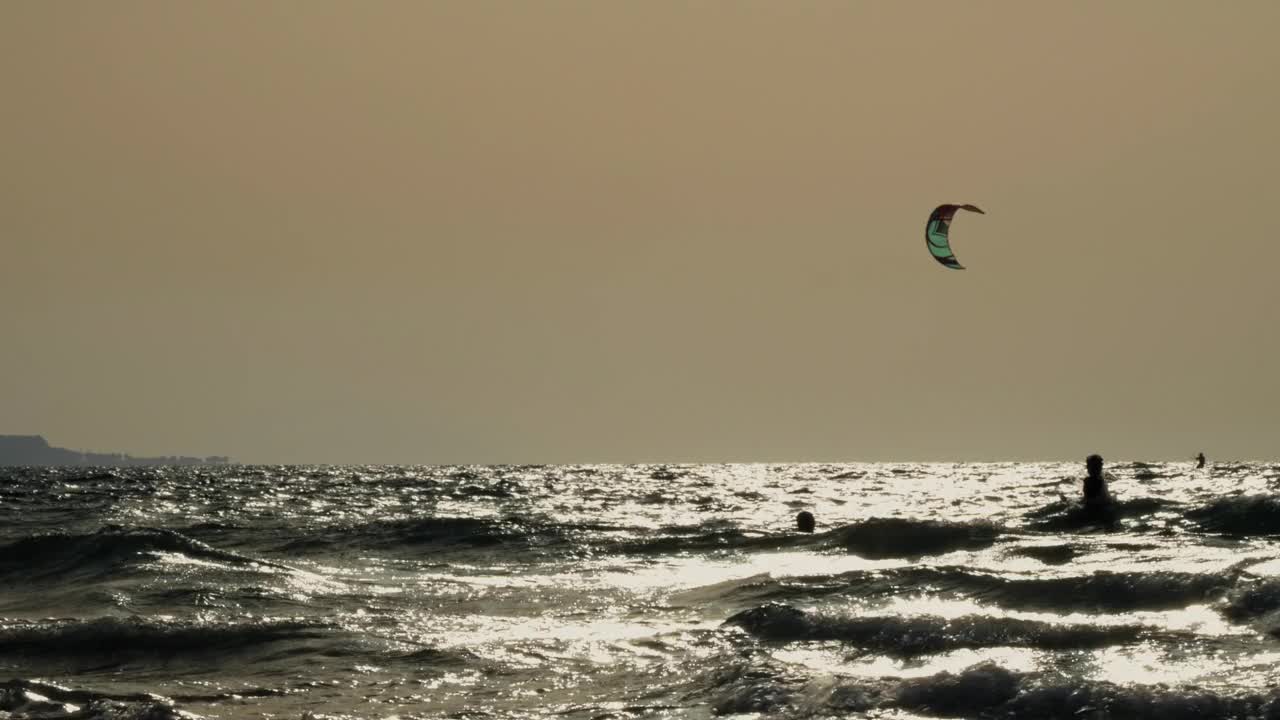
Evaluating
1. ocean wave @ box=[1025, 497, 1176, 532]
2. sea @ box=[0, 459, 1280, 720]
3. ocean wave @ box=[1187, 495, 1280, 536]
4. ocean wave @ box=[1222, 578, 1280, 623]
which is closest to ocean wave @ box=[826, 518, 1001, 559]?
sea @ box=[0, 459, 1280, 720]

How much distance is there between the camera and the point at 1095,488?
851 inches

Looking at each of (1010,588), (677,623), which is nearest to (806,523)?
(1010,588)

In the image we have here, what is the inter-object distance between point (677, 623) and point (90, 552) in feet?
37.1

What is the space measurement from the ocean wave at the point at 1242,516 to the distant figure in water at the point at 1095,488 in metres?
1.44

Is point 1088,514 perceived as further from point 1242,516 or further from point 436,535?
point 436,535

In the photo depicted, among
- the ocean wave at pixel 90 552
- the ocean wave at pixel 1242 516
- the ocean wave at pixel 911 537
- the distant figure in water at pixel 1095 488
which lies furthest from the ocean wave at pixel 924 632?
the distant figure in water at pixel 1095 488

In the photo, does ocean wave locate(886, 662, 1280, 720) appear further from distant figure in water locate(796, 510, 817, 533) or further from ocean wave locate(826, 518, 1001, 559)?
distant figure in water locate(796, 510, 817, 533)

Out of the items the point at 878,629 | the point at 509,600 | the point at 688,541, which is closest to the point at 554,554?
the point at 688,541

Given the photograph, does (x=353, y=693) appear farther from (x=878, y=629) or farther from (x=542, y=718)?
(x=878, y=629)

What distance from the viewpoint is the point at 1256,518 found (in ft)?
66.2

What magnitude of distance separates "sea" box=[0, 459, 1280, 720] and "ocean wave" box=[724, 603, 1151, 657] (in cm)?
4

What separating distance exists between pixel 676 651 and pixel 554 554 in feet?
34.5

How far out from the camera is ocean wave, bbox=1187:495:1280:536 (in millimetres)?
19312

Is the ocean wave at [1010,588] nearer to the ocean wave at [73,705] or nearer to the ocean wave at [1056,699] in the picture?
the ocean wave at [1056,699]
